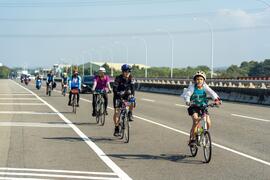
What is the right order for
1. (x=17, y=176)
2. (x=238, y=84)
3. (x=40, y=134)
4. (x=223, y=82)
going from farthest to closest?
(x=223, y=82) < (x=238, y=84) < (x=40, y=134) < (x=17, y=176)

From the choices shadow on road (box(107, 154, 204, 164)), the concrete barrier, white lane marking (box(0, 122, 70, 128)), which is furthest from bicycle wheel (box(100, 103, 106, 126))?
the concrete barrier

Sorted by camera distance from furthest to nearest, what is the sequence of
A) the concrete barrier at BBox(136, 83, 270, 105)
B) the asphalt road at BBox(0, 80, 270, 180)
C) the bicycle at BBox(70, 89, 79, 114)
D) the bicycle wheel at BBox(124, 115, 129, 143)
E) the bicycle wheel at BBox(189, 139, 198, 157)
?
the concrete barrier at BBox(136, 83, 270, 105)
the bicycle at BBox(70, 89, 79, 114)
the bicycle wheel at BBox(124, 115, 129, 143)
the bicycle wheel at BBox(189, 139, 198, 157)
the asphalt road at BBox(0, 80, 270, 180)

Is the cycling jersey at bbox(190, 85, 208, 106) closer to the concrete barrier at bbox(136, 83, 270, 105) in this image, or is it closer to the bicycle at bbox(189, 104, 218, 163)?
the bicycle at bbox(189, 104, 218, 163)

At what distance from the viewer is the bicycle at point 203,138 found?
33.2ft

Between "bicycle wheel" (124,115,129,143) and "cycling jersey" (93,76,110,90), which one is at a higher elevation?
"cycling jersey" (93,76,110,90)

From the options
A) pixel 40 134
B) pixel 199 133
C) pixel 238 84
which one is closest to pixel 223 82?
pixel 238 84

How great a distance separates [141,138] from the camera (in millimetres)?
13938

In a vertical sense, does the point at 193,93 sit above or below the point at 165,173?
above

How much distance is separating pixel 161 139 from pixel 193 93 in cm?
337

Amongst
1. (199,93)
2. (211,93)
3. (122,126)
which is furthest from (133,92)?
(211,93)

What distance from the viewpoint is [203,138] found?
1039 centimetres

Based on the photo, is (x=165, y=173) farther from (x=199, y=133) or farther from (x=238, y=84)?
(x=238, y=84)

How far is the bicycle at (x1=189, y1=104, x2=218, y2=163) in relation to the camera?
1013 centimetres

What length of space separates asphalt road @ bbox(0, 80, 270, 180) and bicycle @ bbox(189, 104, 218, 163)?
189 millimetres
